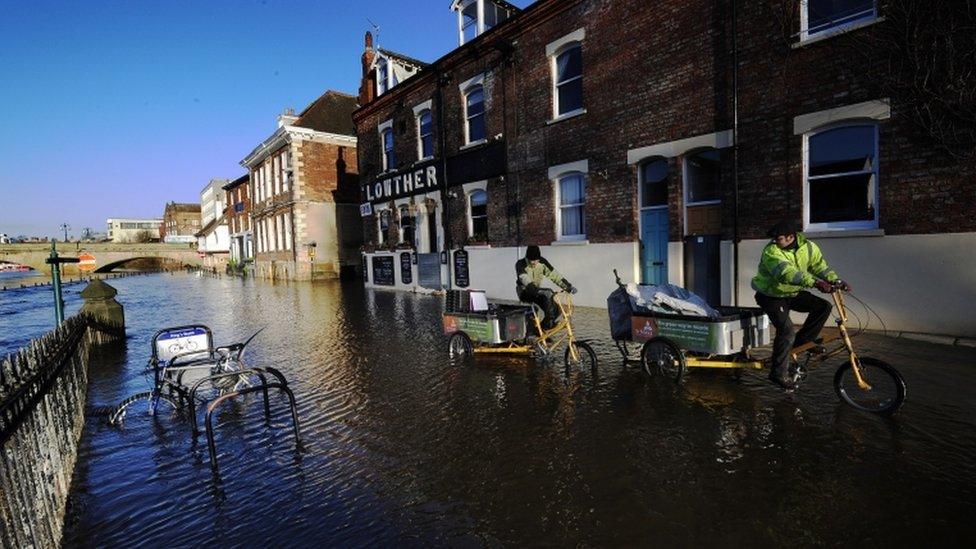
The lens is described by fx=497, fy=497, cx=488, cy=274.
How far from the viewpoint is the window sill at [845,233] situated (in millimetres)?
8555

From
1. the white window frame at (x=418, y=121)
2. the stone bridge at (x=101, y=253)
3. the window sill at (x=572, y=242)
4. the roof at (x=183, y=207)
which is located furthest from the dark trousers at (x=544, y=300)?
the roof at (x=183, y=207)

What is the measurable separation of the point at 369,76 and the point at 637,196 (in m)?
16.7

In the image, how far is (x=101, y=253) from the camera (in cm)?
5838

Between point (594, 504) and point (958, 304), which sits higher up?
point (958, 304)

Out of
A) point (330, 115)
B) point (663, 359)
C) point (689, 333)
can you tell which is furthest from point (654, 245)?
point (330, 115)

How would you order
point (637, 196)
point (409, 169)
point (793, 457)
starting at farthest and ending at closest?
1. point (409, 169)
2. point (637, 196)
3. point (793, 457)

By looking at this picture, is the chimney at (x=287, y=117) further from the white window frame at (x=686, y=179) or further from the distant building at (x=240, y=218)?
the white window frame at (x=686, y=179)

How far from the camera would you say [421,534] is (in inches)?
130

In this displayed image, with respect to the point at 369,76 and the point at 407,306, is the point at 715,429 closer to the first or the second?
the point at 407,306

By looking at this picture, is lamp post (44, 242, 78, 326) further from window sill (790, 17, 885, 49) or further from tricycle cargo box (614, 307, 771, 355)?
window sill (790, 17, 885, 49)

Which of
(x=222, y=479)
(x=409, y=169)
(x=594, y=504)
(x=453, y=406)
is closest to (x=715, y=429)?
(x=594, y=504)

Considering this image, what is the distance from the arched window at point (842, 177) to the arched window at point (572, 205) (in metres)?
5.44

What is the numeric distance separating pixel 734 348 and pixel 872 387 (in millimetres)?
1349

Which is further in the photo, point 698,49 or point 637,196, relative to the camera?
point 637,196
